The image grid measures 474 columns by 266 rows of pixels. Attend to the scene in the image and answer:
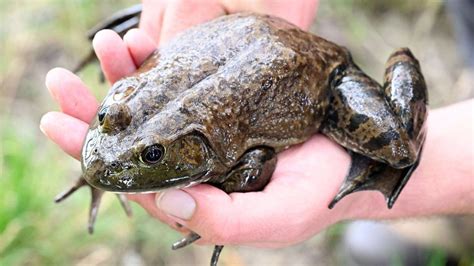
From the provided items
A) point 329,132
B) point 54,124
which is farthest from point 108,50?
point 329,132

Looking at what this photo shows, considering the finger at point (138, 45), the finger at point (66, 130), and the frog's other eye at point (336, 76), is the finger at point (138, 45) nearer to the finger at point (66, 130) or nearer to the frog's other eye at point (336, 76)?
the finger at point (66, 130)

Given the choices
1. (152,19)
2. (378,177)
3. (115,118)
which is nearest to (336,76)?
(378,177)

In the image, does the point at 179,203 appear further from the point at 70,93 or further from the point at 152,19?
the point at 152,19

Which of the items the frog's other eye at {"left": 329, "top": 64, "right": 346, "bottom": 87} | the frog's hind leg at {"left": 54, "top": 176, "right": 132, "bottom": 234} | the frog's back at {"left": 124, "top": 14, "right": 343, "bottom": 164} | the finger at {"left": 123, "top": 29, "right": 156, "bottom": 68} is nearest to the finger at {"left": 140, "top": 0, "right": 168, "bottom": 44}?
the finger at {"left": 123, "top": 29, "right": 156, "bottom": 68}

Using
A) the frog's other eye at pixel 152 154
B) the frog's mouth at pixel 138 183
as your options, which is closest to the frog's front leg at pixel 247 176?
the frog's mouth at pixel 138 183

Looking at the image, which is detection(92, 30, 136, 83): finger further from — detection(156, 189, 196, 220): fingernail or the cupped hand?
detection(156, 189, 196, 220): fingernail

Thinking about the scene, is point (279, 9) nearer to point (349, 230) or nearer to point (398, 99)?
point (398, 99)
